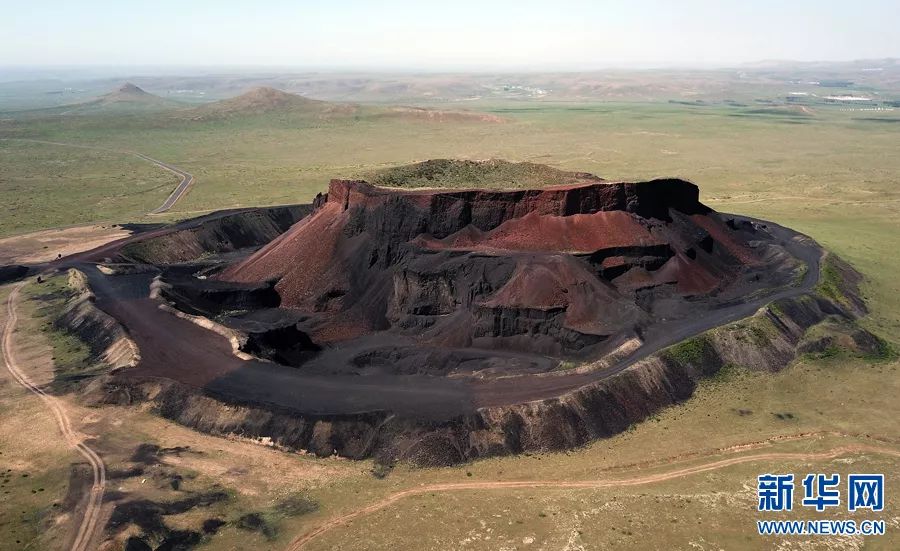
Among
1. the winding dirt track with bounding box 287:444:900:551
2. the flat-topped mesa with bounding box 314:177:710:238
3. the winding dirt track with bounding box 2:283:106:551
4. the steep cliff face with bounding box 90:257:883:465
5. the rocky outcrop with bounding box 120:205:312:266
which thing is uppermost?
the flat-topped mesa with bounding box 314:177:710:238

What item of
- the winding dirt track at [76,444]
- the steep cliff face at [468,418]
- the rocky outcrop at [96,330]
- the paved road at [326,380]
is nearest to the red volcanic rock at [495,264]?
the paved road at [326,380]

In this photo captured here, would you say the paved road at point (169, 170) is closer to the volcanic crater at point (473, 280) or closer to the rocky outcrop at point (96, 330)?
the rocky outcrop at point (96, 330)

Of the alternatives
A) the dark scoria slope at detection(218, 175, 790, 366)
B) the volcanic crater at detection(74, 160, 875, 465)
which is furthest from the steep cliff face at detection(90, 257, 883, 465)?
the dark scoria slope at detection(218, 175, 790, 366)

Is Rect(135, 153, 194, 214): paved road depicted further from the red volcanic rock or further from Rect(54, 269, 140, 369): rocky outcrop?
Rect(54, 269, 140, 369): rocky outcrop

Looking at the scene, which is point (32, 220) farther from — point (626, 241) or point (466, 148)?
point (466, 148)

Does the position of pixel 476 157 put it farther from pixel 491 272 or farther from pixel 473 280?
pixel 473 280

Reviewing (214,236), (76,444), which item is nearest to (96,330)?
(76,444)

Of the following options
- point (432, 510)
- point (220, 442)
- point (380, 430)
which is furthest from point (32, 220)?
point (432, 510)
